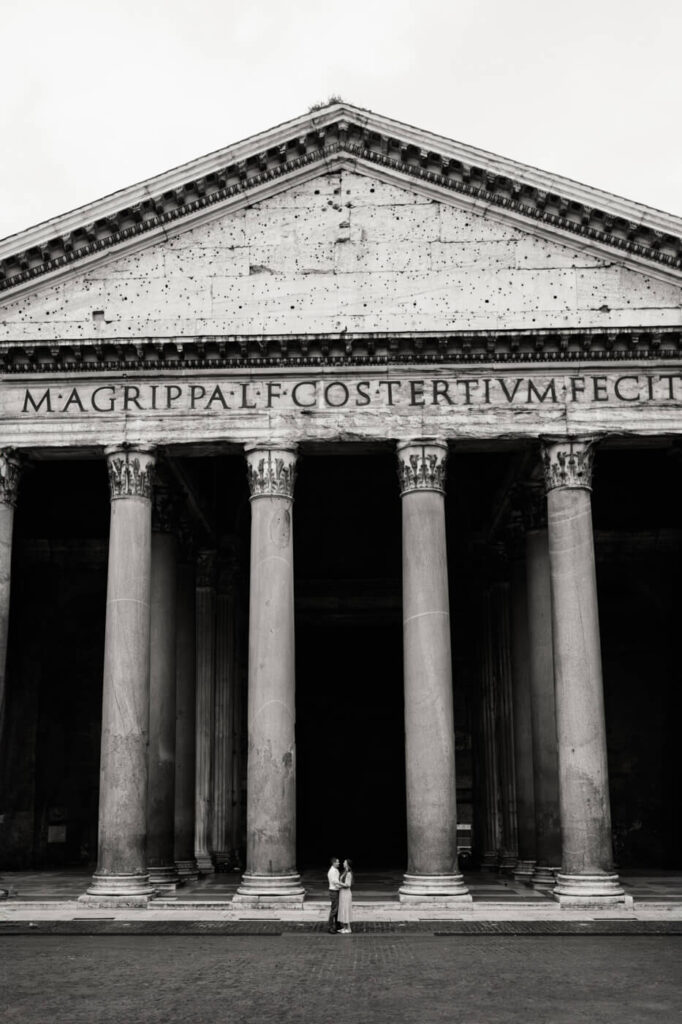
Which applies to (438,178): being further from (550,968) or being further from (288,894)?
(550,968)

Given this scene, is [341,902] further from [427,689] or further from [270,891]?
[427,689]

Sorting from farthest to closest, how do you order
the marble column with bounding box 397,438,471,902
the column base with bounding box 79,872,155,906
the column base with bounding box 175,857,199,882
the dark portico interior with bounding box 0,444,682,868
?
→ the dark portico interior with bounding box 0,444,682,868 < the column base with bounding box 175,857,199,882 < the marble column with bounding box 397,438,471,902 < the column base with bounding box 79,872,155,906

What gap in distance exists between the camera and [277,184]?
21.5 metres

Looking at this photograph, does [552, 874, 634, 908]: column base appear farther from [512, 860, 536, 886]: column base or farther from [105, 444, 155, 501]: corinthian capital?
[105, 444, 155, 501]: corinthian capital

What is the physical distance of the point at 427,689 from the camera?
19.0 m

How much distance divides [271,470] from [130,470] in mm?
2497

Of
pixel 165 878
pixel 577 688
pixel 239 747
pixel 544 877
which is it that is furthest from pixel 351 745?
pixel 577 688

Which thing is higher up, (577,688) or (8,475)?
(8,475)

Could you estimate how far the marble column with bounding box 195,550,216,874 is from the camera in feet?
83.0

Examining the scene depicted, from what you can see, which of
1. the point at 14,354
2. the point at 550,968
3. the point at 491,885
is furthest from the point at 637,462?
the point at 550,968

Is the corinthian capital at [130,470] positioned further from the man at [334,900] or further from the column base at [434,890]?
the column base at [434,890]

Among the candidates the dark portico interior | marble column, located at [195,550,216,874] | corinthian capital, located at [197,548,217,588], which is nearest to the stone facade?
marble column, located at [195,550,216,874]

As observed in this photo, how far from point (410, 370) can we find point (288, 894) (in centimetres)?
910

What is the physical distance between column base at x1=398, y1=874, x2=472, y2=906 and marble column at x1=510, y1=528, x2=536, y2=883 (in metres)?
4.11
